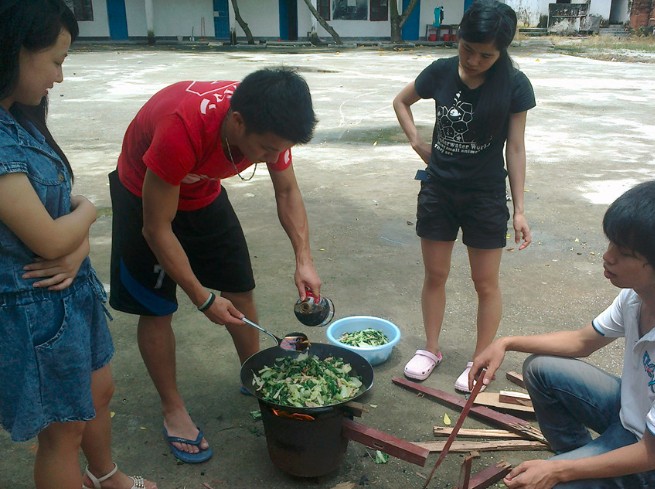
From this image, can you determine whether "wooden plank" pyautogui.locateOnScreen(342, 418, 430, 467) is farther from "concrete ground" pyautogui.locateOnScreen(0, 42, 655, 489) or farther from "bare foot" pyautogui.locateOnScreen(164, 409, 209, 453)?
"bare foot" pyautogui.locateOnScreen(164, 409, 209, 453)

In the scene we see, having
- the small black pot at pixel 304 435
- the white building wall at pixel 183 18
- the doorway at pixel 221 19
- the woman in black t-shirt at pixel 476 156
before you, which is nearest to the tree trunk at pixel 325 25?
the doorway at pixel 221 19

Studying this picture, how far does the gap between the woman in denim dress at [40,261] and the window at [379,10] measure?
2818 cm

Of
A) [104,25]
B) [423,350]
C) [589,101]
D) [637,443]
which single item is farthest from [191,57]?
[637,443]

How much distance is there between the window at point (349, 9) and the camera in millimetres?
27828

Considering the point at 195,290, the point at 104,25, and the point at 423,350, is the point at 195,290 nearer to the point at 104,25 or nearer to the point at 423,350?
the point at 423,350

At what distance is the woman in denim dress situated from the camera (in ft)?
5.15

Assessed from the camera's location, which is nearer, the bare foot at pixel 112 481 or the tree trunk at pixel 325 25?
the bare foot at pixel 112 481

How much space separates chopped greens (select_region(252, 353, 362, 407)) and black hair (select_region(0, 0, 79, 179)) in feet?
4.24

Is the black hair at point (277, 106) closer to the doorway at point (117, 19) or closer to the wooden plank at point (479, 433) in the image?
the wooden plank at point (479, 433)

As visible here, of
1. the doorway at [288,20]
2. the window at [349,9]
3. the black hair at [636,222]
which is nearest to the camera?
the black hair at [636,222]

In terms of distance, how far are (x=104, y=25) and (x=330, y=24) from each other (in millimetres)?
9880

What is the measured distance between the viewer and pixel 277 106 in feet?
6.40

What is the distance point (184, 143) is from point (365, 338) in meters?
1.60

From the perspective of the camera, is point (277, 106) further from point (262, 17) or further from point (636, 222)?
point (262, 17)
